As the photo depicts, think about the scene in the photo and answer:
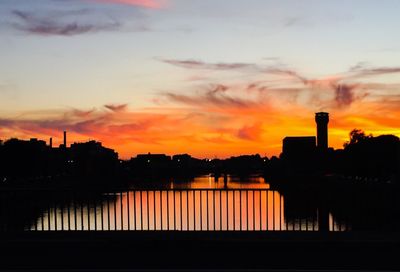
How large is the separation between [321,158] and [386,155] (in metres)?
56.1

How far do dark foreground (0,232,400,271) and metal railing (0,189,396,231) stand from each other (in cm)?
56

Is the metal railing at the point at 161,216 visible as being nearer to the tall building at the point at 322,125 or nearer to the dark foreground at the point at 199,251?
the dark foreground at the point at 199,251

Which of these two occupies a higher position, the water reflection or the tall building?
the tall building

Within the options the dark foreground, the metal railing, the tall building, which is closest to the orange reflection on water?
the metal railing

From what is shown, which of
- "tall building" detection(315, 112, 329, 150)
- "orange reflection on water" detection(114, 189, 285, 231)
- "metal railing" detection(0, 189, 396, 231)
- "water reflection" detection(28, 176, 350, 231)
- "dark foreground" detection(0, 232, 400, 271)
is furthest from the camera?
"tall building" detection(315, 112, 329, 150)

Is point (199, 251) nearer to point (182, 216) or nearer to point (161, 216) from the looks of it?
point (161, 216)

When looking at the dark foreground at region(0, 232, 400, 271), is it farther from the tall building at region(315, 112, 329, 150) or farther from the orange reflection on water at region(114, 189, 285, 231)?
the tall building at region(315, 112, 329, 150)

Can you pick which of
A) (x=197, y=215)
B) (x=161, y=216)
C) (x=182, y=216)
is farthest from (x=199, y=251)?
(x=197, y=215)

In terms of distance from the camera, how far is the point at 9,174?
105 m

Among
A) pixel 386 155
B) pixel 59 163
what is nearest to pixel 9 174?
pixel 59 163

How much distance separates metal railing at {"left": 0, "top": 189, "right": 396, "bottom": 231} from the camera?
13.2m

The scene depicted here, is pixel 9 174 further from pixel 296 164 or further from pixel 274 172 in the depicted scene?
pixel 296 164

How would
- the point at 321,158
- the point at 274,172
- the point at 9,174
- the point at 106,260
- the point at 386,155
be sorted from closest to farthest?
the point at 106,260 < the point at 386,155 < the point at 9,174 < the point at 321,158 < the point at 274,172

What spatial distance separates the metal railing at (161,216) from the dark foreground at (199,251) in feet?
1.83
